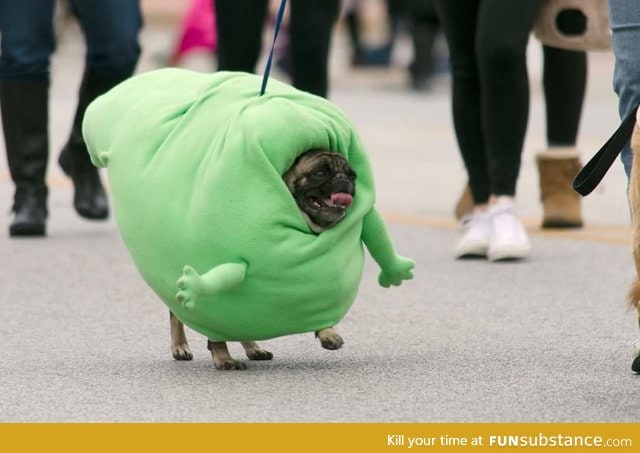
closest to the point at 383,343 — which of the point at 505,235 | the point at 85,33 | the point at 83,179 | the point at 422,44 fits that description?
the point at 505,235

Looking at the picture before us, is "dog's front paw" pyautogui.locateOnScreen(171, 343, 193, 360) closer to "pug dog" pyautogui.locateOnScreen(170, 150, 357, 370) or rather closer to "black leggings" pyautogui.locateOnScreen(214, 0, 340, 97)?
"pug dog" pyautogui.locateOnScreen(170, 150, 357, 370)

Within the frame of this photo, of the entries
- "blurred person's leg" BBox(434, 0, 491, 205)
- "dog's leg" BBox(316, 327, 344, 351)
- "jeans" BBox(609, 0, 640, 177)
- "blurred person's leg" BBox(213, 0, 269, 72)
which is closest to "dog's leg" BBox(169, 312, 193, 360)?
"dog's leg" BBox(316, 327, 344, 351)

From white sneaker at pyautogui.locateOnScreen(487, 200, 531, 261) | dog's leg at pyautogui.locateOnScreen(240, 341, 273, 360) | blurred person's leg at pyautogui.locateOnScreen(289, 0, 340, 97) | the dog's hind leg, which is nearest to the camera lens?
the dog's hind leg

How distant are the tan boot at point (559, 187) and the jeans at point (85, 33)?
5.58 feet

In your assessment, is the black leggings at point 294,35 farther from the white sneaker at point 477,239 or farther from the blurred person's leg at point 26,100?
the white sneaker at point 477,239

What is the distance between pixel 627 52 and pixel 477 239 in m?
2.30

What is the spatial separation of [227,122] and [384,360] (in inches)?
32.1

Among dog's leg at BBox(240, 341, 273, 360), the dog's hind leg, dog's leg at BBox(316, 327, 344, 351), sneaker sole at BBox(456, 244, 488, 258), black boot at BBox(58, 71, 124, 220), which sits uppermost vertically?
the dog's hind leg

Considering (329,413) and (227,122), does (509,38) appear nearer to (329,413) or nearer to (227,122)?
(227,122)

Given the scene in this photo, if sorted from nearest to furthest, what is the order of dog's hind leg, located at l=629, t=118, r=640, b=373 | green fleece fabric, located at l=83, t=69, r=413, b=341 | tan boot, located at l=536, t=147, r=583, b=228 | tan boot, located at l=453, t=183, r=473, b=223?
dog's hind leg, located at l=629, t=118, r=640, b=373 < green fleece fabric, located at l=83, t=69, r=413, b=341 < tan boot, located at l=536, t=147, r=583, b=228 < tan boot, located at l=453, t=183, r=473, b=223

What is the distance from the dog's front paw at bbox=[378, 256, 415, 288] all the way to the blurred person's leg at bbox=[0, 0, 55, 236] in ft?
8.61

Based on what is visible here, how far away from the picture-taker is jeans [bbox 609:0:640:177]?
4.05m

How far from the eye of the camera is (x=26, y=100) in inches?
265

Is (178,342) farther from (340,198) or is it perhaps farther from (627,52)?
(627,52)
